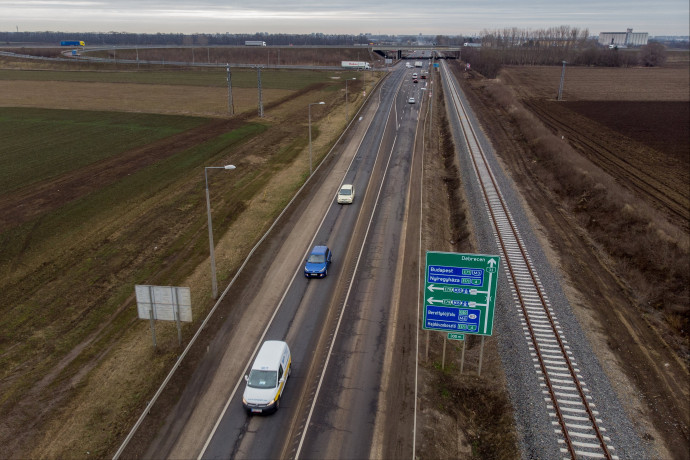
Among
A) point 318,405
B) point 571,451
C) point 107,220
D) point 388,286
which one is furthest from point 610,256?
point 107,220

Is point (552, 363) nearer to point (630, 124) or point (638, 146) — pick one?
point (638, 146)

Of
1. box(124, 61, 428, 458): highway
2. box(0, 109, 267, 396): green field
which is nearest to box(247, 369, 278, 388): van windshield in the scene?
box(124, 61, 428, 458): highway

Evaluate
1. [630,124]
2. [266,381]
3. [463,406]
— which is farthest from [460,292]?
→ [630,124]

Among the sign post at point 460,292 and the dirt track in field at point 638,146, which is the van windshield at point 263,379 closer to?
the sign post at point 460,292

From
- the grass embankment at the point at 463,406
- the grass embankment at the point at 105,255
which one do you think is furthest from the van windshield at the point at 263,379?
the grass embankment at the point at 463,406

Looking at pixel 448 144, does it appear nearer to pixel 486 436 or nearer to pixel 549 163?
pixel 549 163

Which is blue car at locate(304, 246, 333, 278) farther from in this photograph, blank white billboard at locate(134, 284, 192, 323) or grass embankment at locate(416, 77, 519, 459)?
blank white billboard at locate(134, 284, 192, 323)
